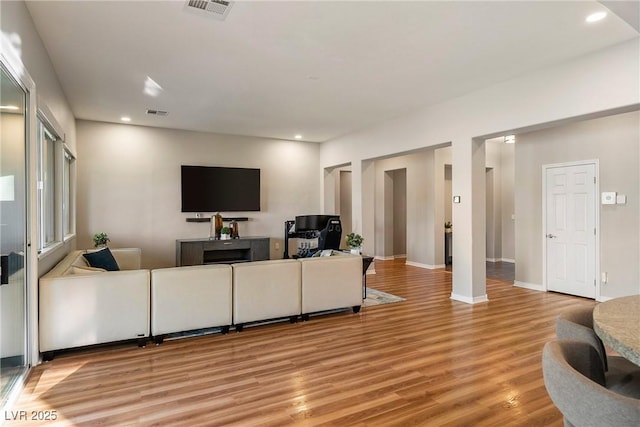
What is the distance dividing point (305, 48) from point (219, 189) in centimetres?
446

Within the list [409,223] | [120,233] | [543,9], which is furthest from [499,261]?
[120,233]

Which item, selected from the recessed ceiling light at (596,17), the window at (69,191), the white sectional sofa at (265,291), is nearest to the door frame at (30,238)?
the white sectional sofa at (265,291)

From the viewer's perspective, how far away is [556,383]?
1.04 m

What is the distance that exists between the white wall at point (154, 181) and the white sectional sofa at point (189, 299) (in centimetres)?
385

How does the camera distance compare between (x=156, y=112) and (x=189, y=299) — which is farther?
(x=156, y=112)

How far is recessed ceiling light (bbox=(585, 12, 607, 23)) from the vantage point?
3141 mm

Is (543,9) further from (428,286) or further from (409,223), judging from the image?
(409,223)

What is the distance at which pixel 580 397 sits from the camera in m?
0.96

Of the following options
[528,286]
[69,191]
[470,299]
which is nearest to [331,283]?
[470,299]

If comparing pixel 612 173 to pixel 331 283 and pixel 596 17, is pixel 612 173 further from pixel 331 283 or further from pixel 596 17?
pixel 331 283

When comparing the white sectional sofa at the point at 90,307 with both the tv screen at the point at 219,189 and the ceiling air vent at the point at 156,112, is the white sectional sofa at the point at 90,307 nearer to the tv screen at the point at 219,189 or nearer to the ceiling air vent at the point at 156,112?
the ceiling air vent at the point at 156,112

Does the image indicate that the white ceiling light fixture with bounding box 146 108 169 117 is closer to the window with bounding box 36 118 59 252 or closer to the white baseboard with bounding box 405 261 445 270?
the window with bounding box 36 118 59 252

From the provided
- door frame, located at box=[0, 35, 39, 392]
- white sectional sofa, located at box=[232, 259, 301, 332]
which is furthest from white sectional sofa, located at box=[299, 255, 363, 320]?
door frame, located at box=[0, 35, 39, 392]

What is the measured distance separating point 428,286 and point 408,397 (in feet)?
12.9
